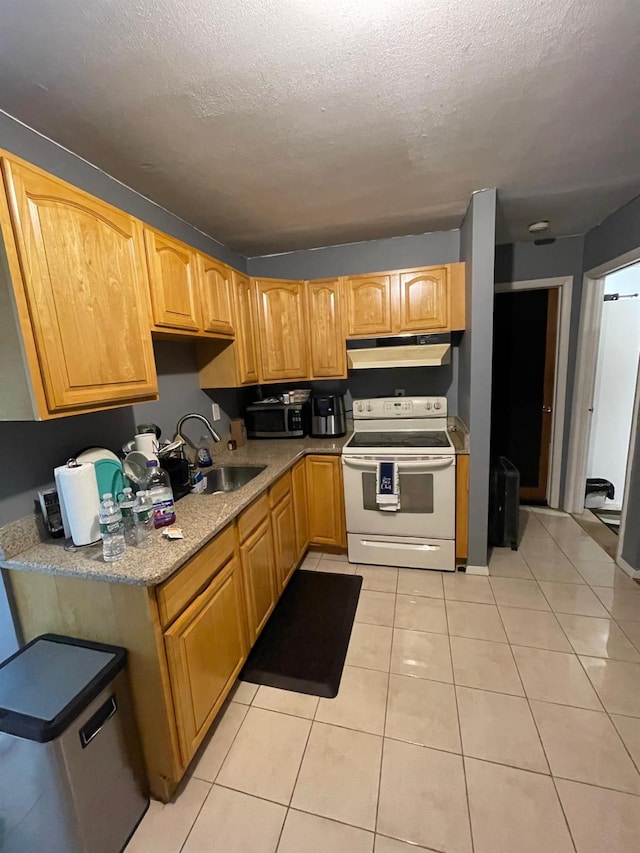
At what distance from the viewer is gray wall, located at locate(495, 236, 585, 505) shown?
300cm

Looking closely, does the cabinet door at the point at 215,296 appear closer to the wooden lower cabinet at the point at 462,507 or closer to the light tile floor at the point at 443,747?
the wooden lower cabinet at the point at 462,507

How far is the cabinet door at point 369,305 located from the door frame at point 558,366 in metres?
1.20

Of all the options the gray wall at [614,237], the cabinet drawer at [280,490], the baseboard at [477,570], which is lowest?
the baseboard at [477,570]

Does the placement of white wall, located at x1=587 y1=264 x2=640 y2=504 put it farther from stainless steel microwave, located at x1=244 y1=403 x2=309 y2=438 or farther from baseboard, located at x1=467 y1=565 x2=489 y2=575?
stainless steel microwave, located at x1=244 y1=403 x2=309 y2=438

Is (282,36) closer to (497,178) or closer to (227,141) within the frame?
(227,141)

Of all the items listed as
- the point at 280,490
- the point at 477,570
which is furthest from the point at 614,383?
the point at 280,490

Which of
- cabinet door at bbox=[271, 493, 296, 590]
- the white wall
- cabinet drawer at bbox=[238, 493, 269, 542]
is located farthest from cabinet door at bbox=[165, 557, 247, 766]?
the white wall

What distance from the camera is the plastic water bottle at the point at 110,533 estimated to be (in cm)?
119

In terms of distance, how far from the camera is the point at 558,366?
3193 mm

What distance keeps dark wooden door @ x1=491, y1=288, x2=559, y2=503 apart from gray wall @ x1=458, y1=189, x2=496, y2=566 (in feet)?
3.76

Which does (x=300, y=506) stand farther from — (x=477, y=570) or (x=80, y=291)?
(x=80, y=291)

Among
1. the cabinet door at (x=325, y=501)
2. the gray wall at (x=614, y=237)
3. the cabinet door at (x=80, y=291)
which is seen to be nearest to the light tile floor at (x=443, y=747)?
the cabinet door at (x=325, y=501)

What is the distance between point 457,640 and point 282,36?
102 inches

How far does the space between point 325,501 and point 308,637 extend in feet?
3.06
